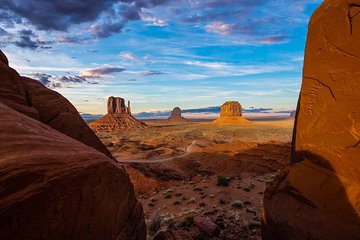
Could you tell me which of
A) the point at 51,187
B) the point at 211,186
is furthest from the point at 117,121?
the point at 51,187

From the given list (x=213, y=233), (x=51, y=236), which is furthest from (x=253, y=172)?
(x=51, y=236)

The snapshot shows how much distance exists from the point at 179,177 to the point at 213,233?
23.3 meters

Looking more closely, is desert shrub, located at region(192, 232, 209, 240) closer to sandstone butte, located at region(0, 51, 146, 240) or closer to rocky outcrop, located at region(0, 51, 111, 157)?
sandstone butte, located at region(0, 51, 146, 240)

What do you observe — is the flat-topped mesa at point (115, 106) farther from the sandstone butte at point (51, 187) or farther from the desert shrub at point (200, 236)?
the sandstone butte at point (51, 187)

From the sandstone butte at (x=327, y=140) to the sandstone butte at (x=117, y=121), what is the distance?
451 feet

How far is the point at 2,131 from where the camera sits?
210 inches

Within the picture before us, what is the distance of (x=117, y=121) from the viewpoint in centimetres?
15975

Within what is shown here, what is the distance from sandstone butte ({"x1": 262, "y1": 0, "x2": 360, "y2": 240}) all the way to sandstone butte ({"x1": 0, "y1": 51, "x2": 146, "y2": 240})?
19.2ft

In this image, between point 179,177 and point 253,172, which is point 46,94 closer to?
point 179,177

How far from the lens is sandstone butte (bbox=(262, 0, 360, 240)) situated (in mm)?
6875

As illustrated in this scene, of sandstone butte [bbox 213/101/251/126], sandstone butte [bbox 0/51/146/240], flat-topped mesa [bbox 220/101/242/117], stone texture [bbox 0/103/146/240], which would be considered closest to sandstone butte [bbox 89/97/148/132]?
sandstone butte [bbox 213/101/251/126]

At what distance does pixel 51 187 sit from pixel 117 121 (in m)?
159

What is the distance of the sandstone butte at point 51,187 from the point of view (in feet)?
14.9

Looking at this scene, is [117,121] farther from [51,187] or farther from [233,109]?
[51,187]
